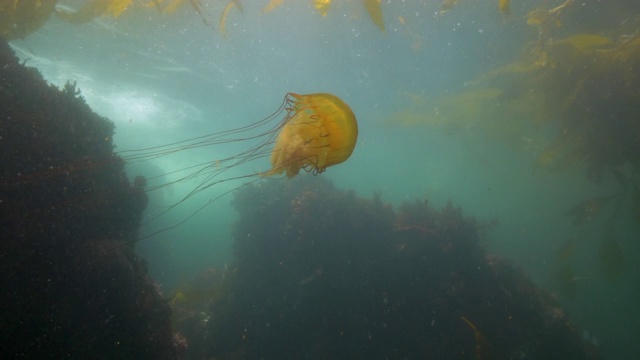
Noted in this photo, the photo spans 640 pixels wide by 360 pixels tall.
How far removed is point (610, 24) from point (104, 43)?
19797mm

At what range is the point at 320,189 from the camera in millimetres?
11133

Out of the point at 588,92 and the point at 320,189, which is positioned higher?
Answer: the point at 588,92

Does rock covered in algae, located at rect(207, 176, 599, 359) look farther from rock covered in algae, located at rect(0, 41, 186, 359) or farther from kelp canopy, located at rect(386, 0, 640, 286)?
kelp canopy, located at rect(386, 0, 640, 286)

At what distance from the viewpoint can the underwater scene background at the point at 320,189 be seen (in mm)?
3799

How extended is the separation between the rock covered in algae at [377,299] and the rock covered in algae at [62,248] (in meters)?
3.47

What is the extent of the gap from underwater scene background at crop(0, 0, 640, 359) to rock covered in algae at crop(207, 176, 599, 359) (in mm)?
45

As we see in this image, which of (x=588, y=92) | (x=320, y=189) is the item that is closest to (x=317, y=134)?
(x=320, y=189)

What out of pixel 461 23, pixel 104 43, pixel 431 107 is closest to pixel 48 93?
pixel 461 23

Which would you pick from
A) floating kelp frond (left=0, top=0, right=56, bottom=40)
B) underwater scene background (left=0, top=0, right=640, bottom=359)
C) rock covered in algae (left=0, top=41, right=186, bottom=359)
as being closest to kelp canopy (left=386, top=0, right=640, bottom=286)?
underwater scene background (left=0, top=0, right=640, bottom=359)

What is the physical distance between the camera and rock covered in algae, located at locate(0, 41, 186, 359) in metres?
3.11

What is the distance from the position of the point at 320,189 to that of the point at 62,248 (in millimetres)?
8212

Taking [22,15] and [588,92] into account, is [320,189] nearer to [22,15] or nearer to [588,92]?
[22,15]

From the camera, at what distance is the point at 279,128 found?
2.69 m

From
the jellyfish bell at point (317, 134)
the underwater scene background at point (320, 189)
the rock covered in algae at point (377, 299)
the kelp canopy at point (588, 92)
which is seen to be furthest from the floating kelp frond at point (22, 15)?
the kelp canopy at point (588, 92)
